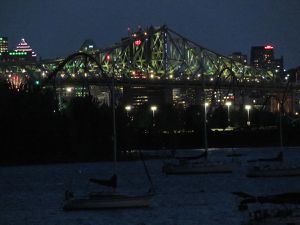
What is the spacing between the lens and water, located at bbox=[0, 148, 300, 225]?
176 ft

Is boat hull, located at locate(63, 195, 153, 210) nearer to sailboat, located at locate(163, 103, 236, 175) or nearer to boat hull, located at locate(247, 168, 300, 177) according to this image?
boat hull, located at locate(247, 168, 300, 177)

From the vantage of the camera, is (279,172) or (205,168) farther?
(205,168)

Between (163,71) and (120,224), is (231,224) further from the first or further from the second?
(163,71)

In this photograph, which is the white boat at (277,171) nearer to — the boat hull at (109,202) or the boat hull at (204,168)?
the boat hull at (204,168)

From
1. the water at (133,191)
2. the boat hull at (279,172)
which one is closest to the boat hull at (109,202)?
the water at (133,191)

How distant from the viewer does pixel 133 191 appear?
67.9 metres

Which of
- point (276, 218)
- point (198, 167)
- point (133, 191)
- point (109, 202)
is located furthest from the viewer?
point (198, 167)

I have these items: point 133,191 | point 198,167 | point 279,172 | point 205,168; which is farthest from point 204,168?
point 133,191

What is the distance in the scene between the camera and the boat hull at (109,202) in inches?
2116

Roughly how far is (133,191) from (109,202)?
14281 mm

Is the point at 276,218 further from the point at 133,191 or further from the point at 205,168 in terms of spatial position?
the point at 205,168

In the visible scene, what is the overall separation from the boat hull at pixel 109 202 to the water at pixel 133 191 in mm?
361

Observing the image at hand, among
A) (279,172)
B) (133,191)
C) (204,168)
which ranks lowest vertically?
(133,191)

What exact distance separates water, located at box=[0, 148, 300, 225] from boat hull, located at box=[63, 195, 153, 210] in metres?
0.36
